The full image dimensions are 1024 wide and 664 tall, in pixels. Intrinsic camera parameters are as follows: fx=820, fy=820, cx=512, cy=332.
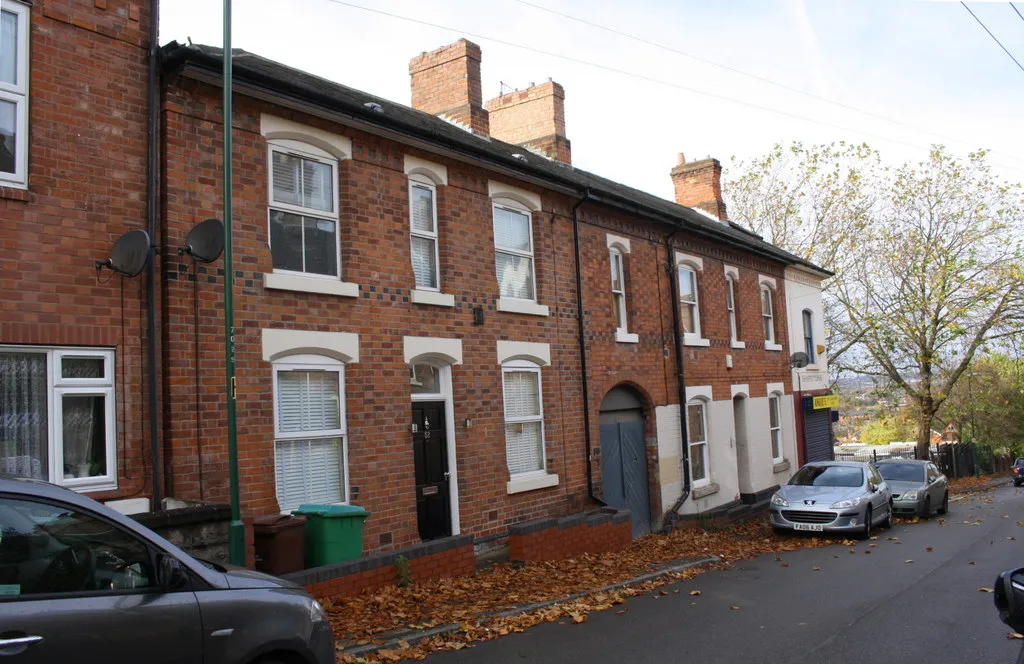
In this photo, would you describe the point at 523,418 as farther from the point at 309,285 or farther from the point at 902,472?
the point at 902,472

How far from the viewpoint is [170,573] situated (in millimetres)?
4176

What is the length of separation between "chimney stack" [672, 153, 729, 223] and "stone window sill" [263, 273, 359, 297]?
17.6 m

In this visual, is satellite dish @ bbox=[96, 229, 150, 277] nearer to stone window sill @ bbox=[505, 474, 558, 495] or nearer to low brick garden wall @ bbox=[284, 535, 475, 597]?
low brick garden wall @ bbox=[284, 535, 475, 597]

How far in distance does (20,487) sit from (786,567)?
10893 mm

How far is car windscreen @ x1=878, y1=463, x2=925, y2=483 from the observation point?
65.6 ft

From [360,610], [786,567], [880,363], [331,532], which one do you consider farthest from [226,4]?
[880,363]

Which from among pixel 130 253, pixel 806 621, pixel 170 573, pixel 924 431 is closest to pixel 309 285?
pixel 130 253

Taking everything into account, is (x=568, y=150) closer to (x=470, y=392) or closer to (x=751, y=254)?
(x=751, y=254)

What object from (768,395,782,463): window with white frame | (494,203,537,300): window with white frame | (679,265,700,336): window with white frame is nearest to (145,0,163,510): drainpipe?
(494,203,537,300): window with white frame

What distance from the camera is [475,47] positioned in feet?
54.3

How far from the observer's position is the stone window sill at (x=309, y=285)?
9.42m

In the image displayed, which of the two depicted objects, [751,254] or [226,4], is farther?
[751,254]

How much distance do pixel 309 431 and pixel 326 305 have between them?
5.07ft

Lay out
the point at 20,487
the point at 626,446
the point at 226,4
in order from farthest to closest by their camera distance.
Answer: the point at 626,446 → the point at 226,4 → the point at 20,487
